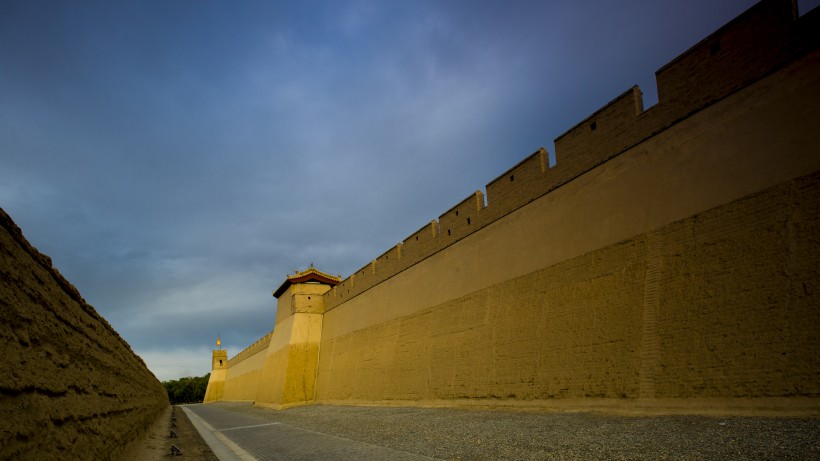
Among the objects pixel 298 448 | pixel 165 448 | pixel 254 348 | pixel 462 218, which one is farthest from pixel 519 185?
pixel 254 348

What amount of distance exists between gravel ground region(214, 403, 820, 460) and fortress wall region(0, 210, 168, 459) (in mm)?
4108

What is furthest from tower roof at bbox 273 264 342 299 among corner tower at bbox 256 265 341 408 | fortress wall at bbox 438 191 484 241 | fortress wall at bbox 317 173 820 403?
fortress wall at bbox 317 173 820 403

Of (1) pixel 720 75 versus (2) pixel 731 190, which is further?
(1) pixel 720 75

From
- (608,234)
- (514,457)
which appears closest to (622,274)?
(608,234)

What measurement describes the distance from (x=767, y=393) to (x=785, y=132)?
3858mm

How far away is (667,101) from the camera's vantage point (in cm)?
959

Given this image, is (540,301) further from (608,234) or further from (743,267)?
(743,267)

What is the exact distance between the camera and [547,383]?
10.5 m

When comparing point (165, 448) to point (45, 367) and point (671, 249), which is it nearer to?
point (45, 367)

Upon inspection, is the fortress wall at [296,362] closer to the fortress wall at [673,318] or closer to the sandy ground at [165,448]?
the sandy ground at [165,448]

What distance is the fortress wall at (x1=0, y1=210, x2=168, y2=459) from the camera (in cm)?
263

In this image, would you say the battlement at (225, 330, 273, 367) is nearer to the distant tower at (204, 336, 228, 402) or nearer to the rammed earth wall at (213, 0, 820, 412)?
the distant tower at (204, 336, 228, 402)

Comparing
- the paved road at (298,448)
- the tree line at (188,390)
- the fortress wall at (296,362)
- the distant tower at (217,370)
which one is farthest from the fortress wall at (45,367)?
the tree line at (188,390)

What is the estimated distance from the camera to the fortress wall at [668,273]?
688cm
